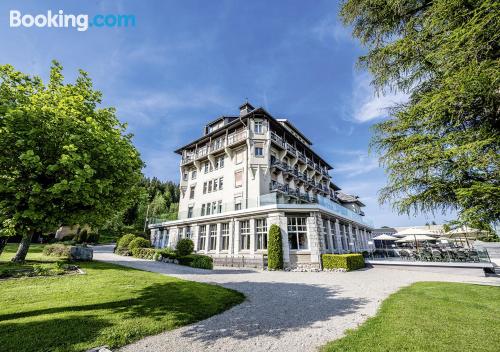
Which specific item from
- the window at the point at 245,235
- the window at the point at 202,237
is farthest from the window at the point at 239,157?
the window at the point at 202,237

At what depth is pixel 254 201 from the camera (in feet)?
74.1

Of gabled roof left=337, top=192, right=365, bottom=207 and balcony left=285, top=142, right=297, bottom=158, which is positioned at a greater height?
balcony left=285, top=142, right=297, bottom=158

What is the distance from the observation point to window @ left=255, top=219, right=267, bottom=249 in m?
21.5

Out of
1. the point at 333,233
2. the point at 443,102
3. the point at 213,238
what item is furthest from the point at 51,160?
the point at 333,233

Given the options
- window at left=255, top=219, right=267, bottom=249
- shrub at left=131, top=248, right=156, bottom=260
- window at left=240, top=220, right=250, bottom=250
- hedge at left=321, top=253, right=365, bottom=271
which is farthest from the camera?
shrub at left=131, top=248, right=156, bottom=260

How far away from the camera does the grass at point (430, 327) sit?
451 centimetres

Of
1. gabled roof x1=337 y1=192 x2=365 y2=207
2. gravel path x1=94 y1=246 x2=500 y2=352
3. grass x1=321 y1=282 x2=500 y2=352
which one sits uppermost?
gabled roof x1=337 y1=192 x2=365 y2=207

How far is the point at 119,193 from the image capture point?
25.3 feet

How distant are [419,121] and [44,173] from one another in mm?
10916

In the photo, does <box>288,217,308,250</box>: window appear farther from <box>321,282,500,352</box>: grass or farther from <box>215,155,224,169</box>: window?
<box>215,155,224,169</box>: window

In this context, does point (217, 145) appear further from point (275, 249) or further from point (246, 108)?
point (275, 249)

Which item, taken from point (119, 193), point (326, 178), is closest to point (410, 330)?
point (119, 193)

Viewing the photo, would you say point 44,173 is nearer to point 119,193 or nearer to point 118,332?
point 119,193

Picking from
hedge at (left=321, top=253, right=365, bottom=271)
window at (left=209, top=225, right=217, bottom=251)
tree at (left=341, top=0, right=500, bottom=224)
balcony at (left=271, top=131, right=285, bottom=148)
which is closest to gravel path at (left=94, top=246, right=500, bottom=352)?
tree at (left=341, top=0, right=500, bottom=224)
